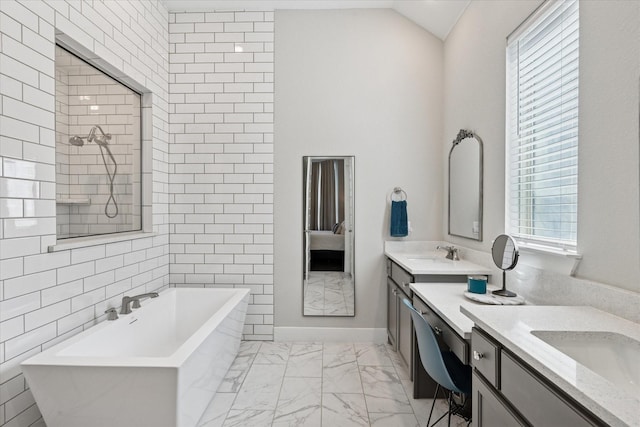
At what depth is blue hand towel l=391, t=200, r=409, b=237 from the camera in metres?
3.22

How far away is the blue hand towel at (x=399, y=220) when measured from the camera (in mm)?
3221

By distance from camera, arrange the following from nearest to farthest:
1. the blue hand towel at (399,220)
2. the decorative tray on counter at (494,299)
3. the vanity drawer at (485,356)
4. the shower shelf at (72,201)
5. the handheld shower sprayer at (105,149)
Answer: the vanity drawer at (485,356)
the decorative tray on counter at (494,299)
the shower shelf at (72,201)
the handheld shower sprayer at (105,149)
the blue hand towel at (399,220)

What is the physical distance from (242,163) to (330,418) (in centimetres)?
234

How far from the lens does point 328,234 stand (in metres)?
3.36

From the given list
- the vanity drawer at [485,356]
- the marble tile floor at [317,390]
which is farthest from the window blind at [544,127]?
the marble tile floor at [317,390]

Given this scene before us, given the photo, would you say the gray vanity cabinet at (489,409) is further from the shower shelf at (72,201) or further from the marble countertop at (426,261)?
the shower shelf at (72,201)

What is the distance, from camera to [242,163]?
3332 mm

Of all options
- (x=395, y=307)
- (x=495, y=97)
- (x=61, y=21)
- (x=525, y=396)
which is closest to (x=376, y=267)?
(x=395, y=307)

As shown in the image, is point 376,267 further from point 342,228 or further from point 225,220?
point 225,220

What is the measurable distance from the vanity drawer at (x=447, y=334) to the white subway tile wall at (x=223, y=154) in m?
1.75

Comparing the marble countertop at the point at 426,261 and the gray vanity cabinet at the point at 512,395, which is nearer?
the gray vanity cabinet at the point at 512,395

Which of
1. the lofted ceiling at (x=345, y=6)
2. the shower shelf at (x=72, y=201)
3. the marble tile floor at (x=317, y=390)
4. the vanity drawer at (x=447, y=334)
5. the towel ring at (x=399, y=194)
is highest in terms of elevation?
the lofted ceiling at (x=345, y=6)

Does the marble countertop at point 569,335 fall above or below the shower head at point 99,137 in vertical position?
below

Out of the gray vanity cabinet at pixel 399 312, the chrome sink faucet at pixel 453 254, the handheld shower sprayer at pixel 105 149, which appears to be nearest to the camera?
the handheld shower sprayer at pixel 105 149
